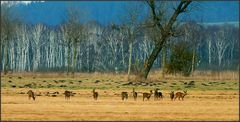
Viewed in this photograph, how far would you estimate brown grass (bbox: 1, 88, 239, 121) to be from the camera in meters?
24.2

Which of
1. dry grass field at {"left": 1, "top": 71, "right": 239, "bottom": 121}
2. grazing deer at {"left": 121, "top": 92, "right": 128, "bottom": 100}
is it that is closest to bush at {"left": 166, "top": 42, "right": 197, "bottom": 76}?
dry grass field at {"left": 1, "top": 71, "right": 239, "bottom": 121}

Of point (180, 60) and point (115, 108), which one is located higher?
point (180, 60)

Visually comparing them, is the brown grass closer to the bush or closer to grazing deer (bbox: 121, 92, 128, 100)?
grazing deer (bbox: 121, 92, 128, 100)

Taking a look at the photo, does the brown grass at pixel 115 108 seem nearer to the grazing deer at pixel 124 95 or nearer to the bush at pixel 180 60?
the grazing deer at pixel 124 95

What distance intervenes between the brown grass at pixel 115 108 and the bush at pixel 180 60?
1420 inches

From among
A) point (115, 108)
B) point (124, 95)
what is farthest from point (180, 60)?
point (115, 108)

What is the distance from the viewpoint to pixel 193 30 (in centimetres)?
8331

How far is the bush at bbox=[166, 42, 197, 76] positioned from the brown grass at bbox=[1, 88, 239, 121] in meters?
36.1

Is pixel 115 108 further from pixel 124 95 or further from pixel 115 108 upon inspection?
pixel 124 95

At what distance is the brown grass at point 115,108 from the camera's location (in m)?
24.2

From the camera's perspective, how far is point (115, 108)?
2758 centimetres

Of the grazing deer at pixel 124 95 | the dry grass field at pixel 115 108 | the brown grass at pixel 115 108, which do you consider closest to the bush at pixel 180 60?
the dry grass field at pixel 115 108

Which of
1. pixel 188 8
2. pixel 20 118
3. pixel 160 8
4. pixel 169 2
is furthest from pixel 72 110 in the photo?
pixel 169 2

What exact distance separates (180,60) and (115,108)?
4594 cm
